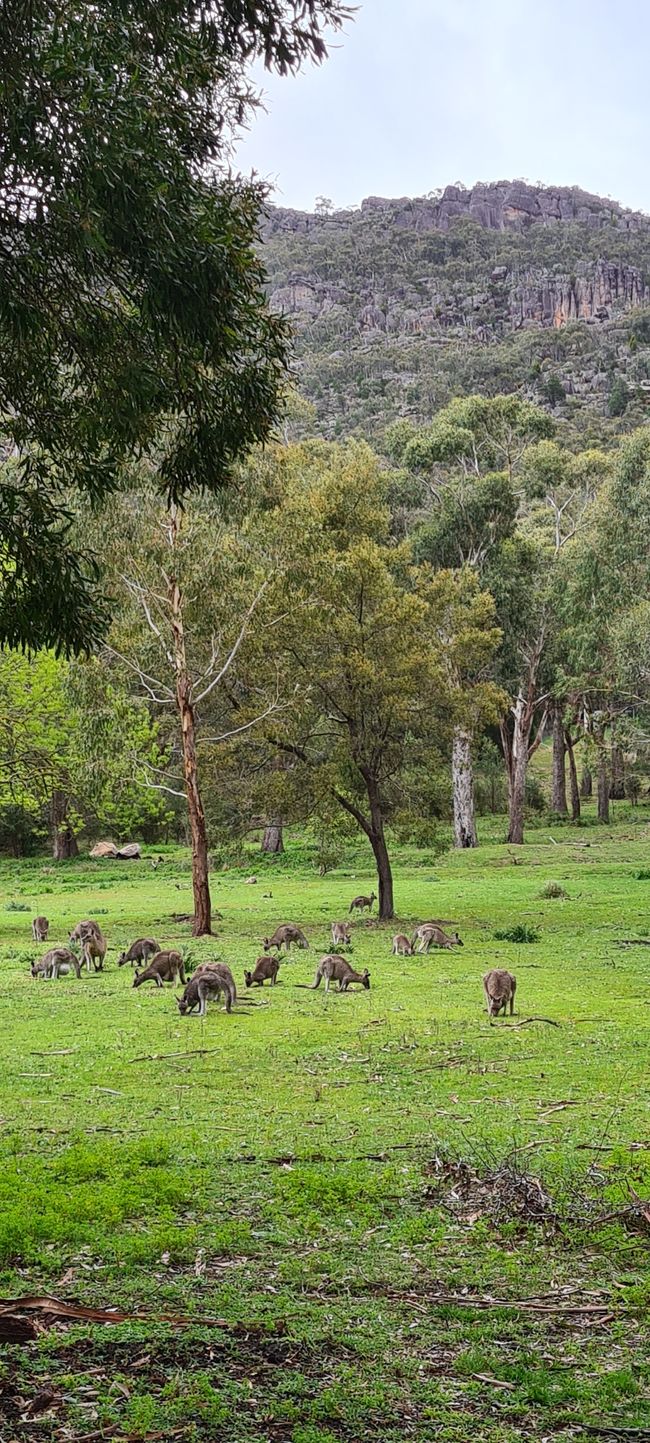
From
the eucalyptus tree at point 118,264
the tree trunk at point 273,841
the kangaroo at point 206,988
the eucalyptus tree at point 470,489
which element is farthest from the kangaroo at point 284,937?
the tree trunk at point 273,841

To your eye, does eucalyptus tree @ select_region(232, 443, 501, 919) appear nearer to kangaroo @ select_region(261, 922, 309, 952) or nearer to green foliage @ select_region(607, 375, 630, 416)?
kangaroo @ select_region(261, 922, 309, 952)

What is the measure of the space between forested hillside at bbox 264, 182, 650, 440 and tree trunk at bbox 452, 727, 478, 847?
53.0 metres

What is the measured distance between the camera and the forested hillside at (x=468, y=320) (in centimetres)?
11675

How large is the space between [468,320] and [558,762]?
4814 inches

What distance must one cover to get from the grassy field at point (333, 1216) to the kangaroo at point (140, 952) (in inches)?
163

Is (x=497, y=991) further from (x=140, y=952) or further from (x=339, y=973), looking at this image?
(x=140, y=952)

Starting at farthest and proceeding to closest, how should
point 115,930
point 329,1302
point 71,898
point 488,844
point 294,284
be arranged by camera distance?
1. point 294,284
2. point 488,844
3. point 71,898
4. point 115,930
5. point 329,1302

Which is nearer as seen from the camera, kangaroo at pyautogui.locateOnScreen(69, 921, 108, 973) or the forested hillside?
kangaroo at pyautogui.locateOnScreen(69, 921, 108, 973)

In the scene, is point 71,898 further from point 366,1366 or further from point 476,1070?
point 366,1366

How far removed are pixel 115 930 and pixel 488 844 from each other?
80.2 ft

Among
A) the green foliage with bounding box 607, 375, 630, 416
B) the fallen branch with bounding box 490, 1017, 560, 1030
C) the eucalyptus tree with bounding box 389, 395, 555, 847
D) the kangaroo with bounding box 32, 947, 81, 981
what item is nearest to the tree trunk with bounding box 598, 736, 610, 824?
the eucalyptus tree with bounding box 389, 395, 555, 847

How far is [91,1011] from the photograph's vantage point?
15.6 m

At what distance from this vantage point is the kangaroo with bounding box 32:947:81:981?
19.1m

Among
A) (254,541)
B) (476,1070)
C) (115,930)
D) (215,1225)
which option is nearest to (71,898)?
(115,930)
